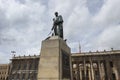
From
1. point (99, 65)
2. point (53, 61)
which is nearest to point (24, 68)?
point (99, 65)

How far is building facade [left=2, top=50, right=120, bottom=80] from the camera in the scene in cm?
4503

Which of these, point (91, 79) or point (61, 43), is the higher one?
point (61, 43)

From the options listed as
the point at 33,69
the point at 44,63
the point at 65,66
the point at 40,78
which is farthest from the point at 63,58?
the point at 33,69

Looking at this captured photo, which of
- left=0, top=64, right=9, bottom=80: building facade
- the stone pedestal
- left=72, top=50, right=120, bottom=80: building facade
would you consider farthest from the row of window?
the stone pedestal

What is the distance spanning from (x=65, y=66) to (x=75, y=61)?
126 ft

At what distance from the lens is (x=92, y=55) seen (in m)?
47.2

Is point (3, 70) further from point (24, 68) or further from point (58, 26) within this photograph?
point (58, 26)

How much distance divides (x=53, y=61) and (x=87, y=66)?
143 ft

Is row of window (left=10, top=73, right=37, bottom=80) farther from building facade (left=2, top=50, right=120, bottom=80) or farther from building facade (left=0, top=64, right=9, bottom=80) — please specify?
building facade (left=0, top=64, right=9, bottom=80)

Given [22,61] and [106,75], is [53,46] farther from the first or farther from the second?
[22,61]

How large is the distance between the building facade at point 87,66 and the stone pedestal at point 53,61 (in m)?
37.1

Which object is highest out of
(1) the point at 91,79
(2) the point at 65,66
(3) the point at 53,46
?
(3) the point at 53,46

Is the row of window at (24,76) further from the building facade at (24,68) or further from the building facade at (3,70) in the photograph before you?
the building facade at (3,70)

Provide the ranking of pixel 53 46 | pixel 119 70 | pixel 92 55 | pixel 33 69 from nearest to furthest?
pixel 53 46 < pixel 119 70 < pixel 92 55 < pixel 33 69
